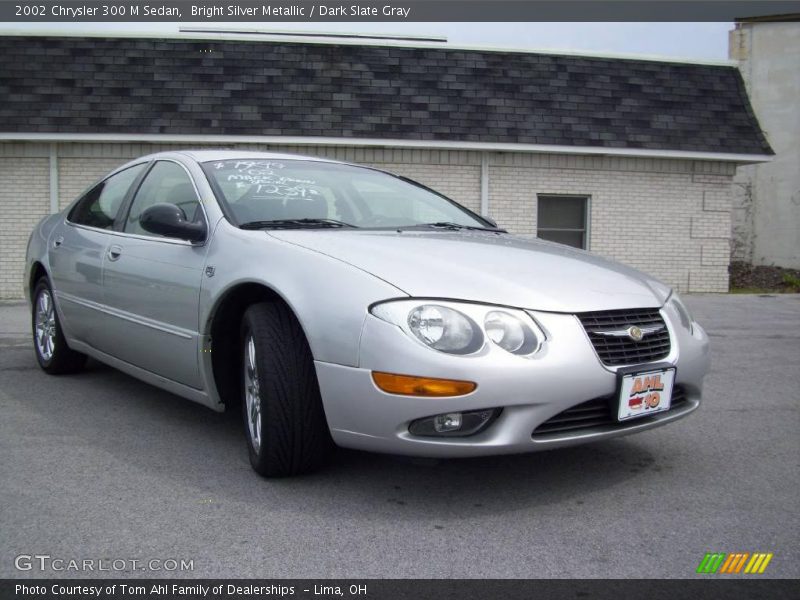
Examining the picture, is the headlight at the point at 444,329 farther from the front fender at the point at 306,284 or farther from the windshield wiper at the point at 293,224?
the windshield wiper at the point at 293,224

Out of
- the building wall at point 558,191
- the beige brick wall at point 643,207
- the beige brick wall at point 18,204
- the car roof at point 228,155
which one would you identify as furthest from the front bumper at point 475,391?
the beige brick wall at point 18,204

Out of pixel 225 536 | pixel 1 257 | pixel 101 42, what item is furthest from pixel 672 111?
pixel 225 536

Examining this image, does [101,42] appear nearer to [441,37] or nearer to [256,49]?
[256,49]

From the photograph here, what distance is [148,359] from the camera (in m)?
3.98

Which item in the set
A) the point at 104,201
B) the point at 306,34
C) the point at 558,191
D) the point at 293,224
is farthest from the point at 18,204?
the point at 293,224

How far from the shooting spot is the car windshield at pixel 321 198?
3730 millimetres

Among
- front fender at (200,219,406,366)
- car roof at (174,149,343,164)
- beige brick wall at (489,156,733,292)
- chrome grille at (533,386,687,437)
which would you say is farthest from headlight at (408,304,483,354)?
beige brick wall at (489,156,733,292)

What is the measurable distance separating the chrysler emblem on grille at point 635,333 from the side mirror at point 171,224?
1.90 m

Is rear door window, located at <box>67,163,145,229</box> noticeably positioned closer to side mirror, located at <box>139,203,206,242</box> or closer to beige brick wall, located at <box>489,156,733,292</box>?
side mirror, located at <box>139,203,206,242</box>

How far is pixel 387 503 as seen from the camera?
302 centimetres

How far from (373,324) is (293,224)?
104cm

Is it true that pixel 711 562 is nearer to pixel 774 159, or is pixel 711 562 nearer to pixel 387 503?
pixel 387 503

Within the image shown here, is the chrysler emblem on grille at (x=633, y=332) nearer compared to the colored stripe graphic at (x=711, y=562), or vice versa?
the colored stripe graphic at (x=711, y=562)

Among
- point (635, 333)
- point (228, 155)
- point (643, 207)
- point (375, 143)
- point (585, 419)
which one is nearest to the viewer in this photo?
point (585, 419)
